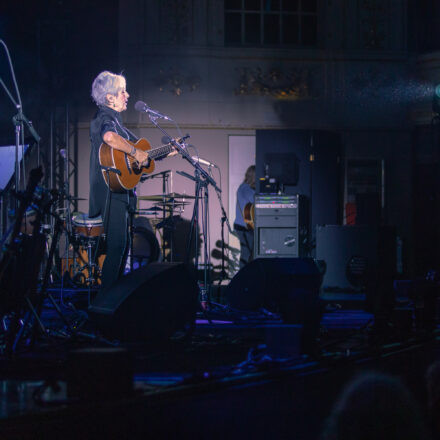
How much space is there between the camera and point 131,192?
4621 millimetres

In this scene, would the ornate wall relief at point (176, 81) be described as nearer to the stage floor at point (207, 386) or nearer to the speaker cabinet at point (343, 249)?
the speaker cabinet at point (343, 249)

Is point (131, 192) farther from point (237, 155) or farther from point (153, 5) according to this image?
point (153, 5)

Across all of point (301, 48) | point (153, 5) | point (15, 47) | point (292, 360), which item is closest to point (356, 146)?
point (301, 48)

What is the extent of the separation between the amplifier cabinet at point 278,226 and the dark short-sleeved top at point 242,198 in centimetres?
94

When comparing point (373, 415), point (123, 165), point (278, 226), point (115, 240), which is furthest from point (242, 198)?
point (373, 415)

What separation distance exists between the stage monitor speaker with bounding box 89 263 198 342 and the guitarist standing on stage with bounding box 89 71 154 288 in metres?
0.83

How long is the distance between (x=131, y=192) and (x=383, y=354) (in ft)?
7.62

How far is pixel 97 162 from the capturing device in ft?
15.2

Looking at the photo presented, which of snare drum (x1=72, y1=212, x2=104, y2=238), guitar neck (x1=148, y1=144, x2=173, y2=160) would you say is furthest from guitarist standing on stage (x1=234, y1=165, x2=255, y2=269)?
guitar neck (x1=148, y1=144, x2=173, y2=160)

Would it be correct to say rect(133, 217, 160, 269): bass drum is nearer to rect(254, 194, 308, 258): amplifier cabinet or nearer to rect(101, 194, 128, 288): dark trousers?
rect(254, 194, 308, 258): amplifier cabinet

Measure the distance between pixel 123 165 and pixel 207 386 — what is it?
274 centimetres

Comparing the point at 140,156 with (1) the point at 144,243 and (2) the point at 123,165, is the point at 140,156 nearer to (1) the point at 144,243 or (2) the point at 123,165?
(2) the point at 123,165

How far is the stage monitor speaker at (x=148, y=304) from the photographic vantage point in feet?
10.9

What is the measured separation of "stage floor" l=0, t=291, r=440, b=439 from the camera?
2.00m
